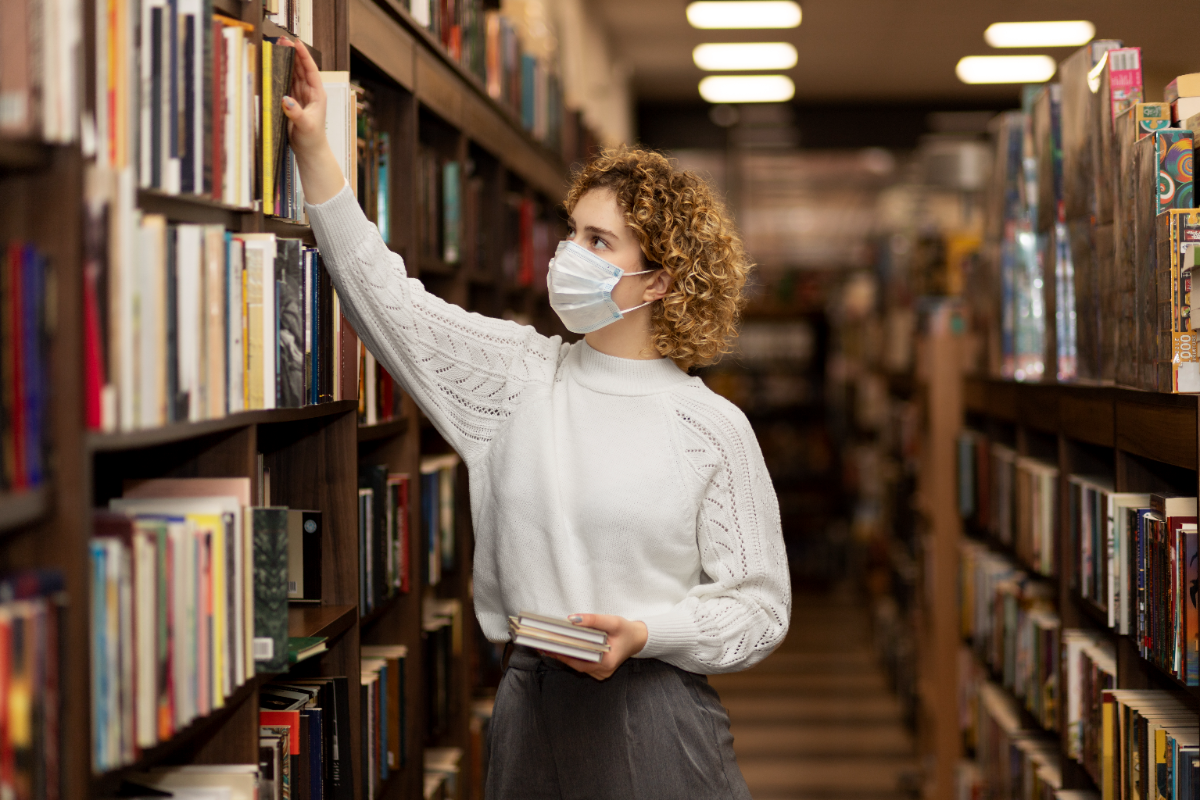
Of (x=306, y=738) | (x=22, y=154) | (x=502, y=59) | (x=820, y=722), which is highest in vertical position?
(x=502, y=59)

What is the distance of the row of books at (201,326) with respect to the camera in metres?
1.10

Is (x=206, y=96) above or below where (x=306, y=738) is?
above

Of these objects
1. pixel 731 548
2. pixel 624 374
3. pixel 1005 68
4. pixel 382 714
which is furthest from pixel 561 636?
pixel 1005 68

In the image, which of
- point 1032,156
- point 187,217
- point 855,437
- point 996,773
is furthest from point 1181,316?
point 855,437

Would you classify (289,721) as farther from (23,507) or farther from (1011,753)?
(1011,753)

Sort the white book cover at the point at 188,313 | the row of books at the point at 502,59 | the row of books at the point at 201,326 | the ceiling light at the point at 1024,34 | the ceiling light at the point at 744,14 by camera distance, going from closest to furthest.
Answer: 1. the row of books at the point at 201,326
2. the white book cover at the point at 188,313
3. the row of books at the point at 502,59
4. the ceiling light at the point at 1024,34
5. the ceiling light at the point at 744,14

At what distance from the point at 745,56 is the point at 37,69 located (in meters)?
6.42

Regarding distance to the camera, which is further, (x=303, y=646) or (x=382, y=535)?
(x=382, y=535)

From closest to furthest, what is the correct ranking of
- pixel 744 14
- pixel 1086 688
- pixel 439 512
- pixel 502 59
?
1. pixel 1086 688
2. pixel 439 512
3. pixel 502 59
4. pixel 744 14

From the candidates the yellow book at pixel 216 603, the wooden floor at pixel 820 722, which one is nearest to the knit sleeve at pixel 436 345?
the yellow book at pixel 216 603

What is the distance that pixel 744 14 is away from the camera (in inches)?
239

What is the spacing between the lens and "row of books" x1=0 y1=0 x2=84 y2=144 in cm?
100

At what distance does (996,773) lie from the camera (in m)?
3.28

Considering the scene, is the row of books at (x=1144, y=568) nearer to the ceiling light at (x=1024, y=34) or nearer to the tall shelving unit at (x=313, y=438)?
the tall shelving unit at (x=313, y=438)
